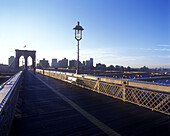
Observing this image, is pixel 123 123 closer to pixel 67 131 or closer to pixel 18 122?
pixel 67 131

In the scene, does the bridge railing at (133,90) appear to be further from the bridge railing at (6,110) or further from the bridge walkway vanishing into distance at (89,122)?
the bridge railing at (6,110)

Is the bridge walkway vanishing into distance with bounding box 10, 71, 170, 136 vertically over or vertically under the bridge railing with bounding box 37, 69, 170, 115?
under

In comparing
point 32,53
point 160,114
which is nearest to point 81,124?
point 160,114

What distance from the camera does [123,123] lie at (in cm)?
464

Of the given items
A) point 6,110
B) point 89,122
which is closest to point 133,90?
point 89,122

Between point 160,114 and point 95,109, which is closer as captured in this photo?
point 160,114

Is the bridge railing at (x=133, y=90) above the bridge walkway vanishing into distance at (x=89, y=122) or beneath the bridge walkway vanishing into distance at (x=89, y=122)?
above

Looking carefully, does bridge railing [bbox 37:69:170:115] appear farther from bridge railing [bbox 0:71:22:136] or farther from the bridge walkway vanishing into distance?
bridge railing [bbox 0:71:22:136]


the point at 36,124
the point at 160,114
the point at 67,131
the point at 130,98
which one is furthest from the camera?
the point at 130,98

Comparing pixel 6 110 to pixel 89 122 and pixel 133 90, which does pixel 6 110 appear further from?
pixel 133 90

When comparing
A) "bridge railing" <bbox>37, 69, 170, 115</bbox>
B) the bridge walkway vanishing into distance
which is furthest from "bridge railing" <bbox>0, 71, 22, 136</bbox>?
"bridge railing" <bbox>37, 69, 170, 115</bbox>

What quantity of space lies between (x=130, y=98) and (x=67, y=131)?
501cm

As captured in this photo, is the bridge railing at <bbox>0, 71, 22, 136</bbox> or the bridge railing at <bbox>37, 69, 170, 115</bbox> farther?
the bridge railing at <bbox>37, 69, 170, 115</bbox>

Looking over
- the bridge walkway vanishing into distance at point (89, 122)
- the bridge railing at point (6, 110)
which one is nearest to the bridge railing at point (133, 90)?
the bridge walkway vanishing into distance at point (89, 122)
